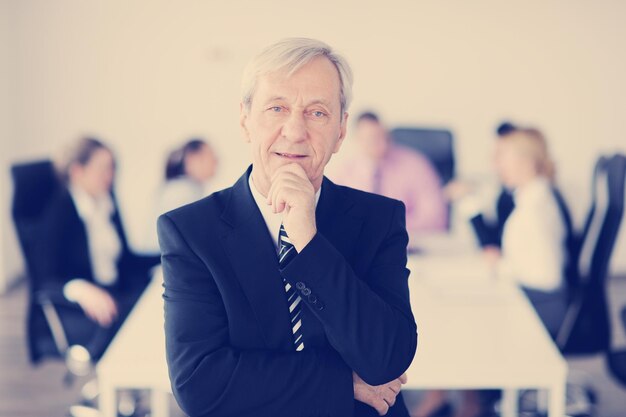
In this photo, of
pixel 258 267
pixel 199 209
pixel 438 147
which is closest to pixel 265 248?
pixel 258 267

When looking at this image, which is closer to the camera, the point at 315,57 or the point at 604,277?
the point at 315,57

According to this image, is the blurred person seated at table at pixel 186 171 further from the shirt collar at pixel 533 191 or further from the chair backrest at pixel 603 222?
the chair backrest at pixel 603 222

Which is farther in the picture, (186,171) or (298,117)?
(186,171)

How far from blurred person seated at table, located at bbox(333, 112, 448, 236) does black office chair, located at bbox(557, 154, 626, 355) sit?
870 mm

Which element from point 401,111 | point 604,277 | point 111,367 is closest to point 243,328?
point 111,367

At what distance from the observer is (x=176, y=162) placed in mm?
4152

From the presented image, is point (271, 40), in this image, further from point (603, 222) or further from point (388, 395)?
point (388, 395)

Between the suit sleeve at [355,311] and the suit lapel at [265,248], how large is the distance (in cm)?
8

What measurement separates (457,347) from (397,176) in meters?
2.19

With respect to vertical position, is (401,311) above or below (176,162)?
above

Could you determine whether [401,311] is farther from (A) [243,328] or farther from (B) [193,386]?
(B) [193,386]

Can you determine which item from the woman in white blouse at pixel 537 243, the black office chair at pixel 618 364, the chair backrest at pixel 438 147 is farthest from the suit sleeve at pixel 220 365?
the chair backrest at pixel 438 147

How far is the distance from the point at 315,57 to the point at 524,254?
2.50 metres

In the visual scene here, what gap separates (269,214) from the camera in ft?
4.87
